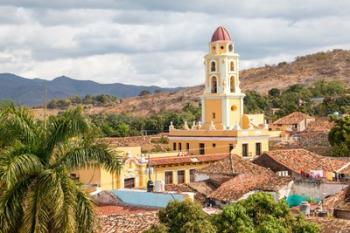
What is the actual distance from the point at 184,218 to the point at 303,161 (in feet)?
56.1

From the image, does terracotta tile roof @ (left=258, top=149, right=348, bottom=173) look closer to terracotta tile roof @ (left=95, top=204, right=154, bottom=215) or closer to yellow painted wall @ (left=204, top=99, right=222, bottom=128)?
yellow painted wall @ (left=204, top=99, right=222, bottom=128)

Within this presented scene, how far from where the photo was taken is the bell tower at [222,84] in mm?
39188

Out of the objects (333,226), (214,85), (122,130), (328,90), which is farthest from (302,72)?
(333,226)

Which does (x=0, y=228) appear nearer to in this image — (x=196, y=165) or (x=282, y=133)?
(x=196, y=165)

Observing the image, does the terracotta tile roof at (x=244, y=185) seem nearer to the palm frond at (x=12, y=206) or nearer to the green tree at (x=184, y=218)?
the green tree at (x=184, y=218)

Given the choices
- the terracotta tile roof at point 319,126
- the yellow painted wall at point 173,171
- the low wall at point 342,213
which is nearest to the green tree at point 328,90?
the terracotta tile roof at point 319,126

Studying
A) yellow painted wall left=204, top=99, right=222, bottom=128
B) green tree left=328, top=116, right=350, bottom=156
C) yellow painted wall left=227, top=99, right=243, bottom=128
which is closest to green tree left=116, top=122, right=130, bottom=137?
yellow painted wall left=204, top=99, right=222, bottom=128

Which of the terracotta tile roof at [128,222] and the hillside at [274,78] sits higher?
the hillside at [274,78]

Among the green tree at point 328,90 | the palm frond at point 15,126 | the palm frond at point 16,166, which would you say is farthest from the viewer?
the green tree at point 328,90

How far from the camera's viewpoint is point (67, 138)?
37.0 ft

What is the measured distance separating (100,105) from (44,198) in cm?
10891

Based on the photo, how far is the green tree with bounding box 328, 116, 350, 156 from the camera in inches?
1436

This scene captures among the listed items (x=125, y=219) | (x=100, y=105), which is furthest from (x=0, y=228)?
(x=100, y=105)

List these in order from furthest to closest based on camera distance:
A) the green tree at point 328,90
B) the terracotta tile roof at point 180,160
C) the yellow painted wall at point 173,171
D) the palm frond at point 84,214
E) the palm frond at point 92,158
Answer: the green tree at point 328,90 < the terracotta tile roof at point 180,160 < the yellow painted wall at point 173,171 < the palm frond at point 92,158 < the palm frond at point 84,214
